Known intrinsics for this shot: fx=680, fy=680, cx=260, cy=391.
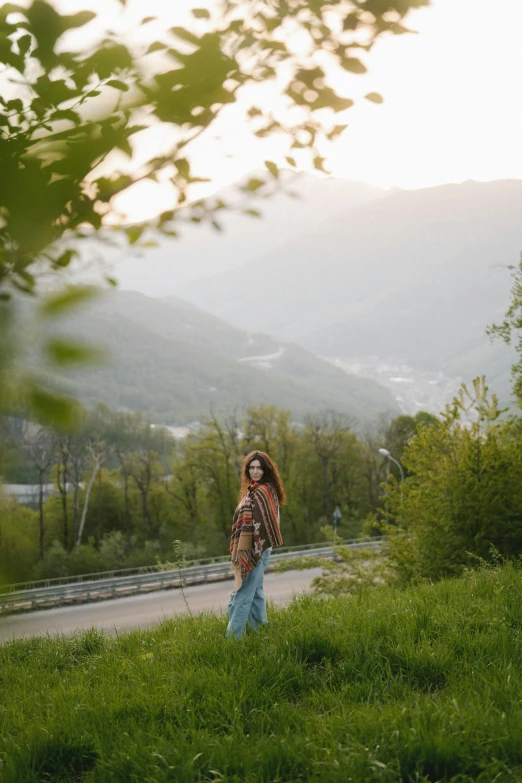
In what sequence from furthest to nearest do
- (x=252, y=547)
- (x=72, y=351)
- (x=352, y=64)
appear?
(x=252, y=547), (x=352, y=64), (x=72, y=351)

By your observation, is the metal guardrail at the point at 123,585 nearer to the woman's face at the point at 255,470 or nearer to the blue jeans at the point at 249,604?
the woman's face at the point at 255,470

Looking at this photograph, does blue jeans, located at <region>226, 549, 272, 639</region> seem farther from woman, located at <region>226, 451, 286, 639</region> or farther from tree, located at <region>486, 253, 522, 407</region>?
tree, located at <region>486, 253, 522, 407</region>

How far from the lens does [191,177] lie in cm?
154

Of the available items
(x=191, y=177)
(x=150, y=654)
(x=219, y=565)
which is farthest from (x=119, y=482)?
(x=191, y=177)

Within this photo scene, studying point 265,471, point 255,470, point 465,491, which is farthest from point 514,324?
point 255,470

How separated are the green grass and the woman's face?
1.63 meters

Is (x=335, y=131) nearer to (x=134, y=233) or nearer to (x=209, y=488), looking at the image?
(x=134, y=233)

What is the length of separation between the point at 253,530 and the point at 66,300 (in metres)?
5.07

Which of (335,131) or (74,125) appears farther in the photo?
(335,131)

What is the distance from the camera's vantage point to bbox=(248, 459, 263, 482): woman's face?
20.5 feet

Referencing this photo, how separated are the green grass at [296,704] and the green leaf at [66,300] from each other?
7.15 feet

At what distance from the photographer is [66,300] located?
2.91 ft

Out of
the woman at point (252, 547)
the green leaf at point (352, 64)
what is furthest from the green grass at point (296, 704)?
the green leaf at point (352, 64)

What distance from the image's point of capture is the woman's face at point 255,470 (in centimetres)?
625
